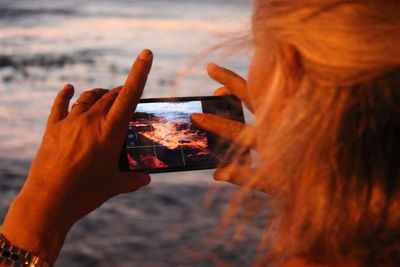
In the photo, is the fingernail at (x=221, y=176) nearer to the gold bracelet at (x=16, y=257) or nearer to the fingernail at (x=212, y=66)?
the fingernail at (x=212, y=66)

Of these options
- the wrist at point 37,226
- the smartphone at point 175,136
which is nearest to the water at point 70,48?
the smartphone at point 175,136

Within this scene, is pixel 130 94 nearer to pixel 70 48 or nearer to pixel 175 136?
pixel 175 136

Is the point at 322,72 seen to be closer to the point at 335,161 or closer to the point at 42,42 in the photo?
the point at 335,161

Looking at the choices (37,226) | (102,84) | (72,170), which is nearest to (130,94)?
(72,170)

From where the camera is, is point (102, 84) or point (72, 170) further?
point (102, 84)

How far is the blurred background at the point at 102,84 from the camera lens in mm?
3828

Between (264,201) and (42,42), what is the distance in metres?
5.85

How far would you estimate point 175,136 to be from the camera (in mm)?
1148

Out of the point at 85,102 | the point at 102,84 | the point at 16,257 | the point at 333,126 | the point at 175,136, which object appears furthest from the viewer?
the point at 102,84

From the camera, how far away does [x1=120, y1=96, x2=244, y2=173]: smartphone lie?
111 centimetres

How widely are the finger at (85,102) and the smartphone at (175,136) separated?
155 mm

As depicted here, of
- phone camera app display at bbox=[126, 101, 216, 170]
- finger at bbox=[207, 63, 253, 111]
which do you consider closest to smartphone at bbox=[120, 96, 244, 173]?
phone camera app display at bbox=[126, 101, 216, 170]

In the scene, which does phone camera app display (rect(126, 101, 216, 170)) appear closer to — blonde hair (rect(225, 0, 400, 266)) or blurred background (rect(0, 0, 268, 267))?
blonde hair (rect(225, 0, 400, 266))

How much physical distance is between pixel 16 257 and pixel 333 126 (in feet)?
1.72
